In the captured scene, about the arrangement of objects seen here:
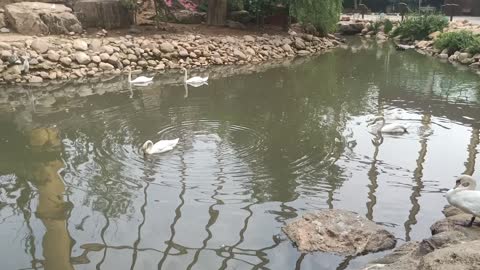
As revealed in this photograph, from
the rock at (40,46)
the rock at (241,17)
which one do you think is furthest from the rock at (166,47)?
Answer: the rock at (241,17)

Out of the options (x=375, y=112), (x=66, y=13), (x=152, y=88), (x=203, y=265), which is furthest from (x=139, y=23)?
(x=203, y=265)

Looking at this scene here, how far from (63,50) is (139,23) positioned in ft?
12.9

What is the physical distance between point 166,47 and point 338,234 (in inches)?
408

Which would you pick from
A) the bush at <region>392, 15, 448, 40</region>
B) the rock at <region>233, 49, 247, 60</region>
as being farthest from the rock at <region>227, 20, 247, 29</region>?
the bush at <region>392, 15, 448, 40</region>

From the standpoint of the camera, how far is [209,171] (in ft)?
19.6

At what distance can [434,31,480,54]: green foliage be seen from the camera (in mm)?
15359

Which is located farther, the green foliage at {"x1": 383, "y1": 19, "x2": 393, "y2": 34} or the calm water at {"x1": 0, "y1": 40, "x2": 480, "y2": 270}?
the green foliage at {"x1": 383, "y1": 19, "x2": 393, "y2": 34}

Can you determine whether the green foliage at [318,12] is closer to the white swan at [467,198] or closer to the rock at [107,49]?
the rock at [107,49]

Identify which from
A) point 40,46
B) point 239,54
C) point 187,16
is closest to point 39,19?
point 40,46

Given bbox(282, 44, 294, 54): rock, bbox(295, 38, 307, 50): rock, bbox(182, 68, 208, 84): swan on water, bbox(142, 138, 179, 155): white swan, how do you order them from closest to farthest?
bbox(142, 138, 179, 155): white swan
bbox(182, 68, 208, 84): swan on water
bbox(282, 44, 294, 54): rock
bbox(295, 38, 307, 50): rock

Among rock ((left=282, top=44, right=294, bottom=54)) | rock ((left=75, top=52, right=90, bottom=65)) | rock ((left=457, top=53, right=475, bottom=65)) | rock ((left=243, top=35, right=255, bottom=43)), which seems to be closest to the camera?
rock ((left=75, top=52, right=90, bottom=65))

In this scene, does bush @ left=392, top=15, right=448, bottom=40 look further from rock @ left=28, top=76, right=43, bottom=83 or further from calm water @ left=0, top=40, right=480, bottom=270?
rock @ left=28, top=76, right=43, bottom=83

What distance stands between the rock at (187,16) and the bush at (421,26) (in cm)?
921

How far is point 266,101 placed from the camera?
32.4 ft
